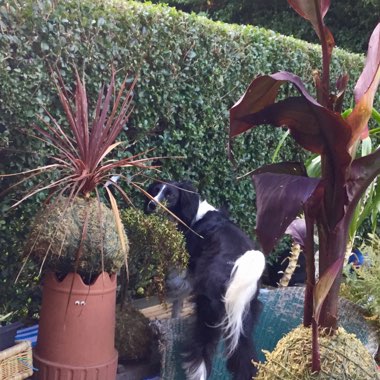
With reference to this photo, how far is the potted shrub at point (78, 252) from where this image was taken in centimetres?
265

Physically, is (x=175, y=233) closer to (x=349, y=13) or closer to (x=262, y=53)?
(x=262, y=53)

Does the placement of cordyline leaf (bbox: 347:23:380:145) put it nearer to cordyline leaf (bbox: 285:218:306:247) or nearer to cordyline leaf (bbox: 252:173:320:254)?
cordyline leaf (bbox: 252:173:320:254)

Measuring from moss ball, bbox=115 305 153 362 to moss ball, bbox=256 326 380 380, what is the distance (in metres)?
1.38

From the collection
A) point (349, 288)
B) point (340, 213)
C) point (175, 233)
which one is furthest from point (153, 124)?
point (340, 213)

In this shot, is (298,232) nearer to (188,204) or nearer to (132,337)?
(188,204)

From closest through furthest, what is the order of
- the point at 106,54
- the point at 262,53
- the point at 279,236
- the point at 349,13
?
the point at 279,236 → the point at 106,54 → the point at 262,53 → the point at 349,13

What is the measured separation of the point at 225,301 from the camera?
3021 mm

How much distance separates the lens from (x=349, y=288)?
401 cm

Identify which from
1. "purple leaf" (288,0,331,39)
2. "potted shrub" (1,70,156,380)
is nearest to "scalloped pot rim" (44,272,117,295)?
"potted shrub" (1,70,156,380)

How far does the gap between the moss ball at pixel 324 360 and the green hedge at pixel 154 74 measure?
1.84 metres

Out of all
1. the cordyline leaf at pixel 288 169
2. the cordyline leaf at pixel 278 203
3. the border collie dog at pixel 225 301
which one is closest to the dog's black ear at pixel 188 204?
the border collie dog at pixel 225 301

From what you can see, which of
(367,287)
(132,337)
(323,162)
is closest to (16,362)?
(132,337)

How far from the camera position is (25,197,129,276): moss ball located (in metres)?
2.65

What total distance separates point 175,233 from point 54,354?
98 cm
